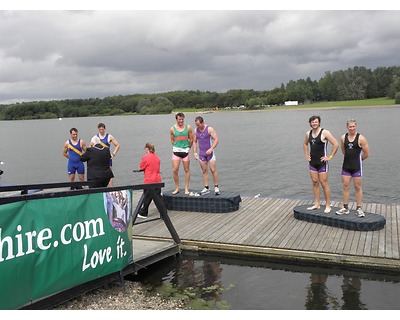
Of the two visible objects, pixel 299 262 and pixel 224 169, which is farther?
pixel 224 169

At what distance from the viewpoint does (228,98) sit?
153 metres

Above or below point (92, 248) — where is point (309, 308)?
below

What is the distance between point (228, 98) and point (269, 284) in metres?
149

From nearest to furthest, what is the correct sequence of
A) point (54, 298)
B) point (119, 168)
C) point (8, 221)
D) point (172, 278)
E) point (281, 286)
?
point (8, 221), point (54, 298), point (281, 286), point (172, 278), point (119, 168)

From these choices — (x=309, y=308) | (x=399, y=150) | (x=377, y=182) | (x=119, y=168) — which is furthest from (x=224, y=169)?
(x=309, y=308)

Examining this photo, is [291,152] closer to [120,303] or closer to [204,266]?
[204,266]

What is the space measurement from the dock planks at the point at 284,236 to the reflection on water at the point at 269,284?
226mm

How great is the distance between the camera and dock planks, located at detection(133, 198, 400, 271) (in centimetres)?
676

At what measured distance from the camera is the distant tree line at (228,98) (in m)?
130

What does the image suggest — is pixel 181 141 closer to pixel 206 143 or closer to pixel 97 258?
pixel 206 143

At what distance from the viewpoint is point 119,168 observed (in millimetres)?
28578

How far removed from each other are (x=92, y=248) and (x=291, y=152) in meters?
27.7

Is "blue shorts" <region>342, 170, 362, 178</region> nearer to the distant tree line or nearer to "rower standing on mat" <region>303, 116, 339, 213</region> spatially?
"rower standing on mat" <region>303, 116, 339, 213</region>

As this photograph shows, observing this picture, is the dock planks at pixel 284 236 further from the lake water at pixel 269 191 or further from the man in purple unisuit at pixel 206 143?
the man in purple unisuit at pixel 206 143
